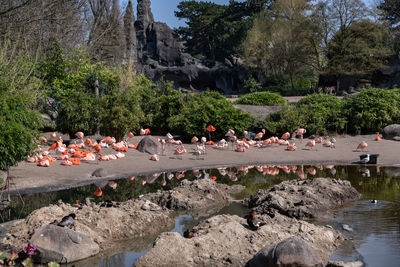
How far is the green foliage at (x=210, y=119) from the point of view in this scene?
59.3ft

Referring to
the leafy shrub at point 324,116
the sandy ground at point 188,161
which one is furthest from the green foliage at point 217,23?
the sandy ground at point 188,161

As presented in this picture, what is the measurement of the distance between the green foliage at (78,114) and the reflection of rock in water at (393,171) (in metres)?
10.5

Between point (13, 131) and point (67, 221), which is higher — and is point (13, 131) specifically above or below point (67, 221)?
above

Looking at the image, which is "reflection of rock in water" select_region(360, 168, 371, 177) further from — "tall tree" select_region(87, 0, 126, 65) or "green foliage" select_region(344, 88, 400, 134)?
"tall tree" select_region(87, 0, 126, 65)

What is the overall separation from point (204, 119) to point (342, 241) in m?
11.4

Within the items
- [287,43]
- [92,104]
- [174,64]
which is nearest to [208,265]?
[92,104]

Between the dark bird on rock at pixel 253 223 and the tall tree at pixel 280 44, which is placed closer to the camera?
the dark bird on rock at pixel 253 223

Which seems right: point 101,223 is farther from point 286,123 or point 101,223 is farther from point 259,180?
point 286,123

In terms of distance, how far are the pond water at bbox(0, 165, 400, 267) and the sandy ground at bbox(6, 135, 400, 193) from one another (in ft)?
1.36

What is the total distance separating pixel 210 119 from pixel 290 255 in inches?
505

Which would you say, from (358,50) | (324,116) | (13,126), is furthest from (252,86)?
(13,126)

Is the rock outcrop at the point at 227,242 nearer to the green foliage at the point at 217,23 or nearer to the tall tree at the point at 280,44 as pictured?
the tall tree at the point at 280,44

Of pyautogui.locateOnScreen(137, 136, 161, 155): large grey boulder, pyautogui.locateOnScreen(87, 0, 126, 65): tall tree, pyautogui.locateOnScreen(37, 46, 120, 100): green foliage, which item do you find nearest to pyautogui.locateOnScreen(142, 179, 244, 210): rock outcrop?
pyautogui.locateOnScreen(137, 136, 161, 155): large grey boulder

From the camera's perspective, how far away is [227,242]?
21.1 ft
